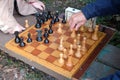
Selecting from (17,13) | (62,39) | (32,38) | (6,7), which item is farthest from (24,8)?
(62,39)

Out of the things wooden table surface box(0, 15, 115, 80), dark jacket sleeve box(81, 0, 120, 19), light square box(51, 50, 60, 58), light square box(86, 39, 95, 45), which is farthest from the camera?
light square box(86, 39, 95, 45)

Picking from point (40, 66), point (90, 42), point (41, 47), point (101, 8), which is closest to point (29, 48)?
point (41, 47)

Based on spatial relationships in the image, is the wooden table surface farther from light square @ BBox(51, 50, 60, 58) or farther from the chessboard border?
light square @ BBox(51, 50, 60, 58)

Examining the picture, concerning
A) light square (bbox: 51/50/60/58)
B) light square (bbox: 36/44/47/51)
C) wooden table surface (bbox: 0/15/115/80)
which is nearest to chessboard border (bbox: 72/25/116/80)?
wooden table surface (bbox: 0/15/115/80)

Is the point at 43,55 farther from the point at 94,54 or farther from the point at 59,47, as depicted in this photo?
the point at 94,54

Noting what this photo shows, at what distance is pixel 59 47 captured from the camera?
1.66 meters

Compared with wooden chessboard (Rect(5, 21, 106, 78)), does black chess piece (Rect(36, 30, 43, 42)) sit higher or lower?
higher

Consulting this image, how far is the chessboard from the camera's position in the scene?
1510mm

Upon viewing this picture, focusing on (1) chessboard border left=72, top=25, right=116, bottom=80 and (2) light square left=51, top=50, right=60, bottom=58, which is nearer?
(1) chessboard border left=72, top=25, right=116, bottom=80

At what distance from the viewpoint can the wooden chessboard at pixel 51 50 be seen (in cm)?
149

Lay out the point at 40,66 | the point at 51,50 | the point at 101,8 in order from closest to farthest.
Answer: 1. the point at 101,8
2. the point at 40,66
3. the point at 51,50

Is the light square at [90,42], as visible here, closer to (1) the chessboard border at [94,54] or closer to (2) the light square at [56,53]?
(1) the chessboard border at [94,54]

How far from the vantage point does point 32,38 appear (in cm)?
177

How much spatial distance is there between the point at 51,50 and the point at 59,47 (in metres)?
0.07
